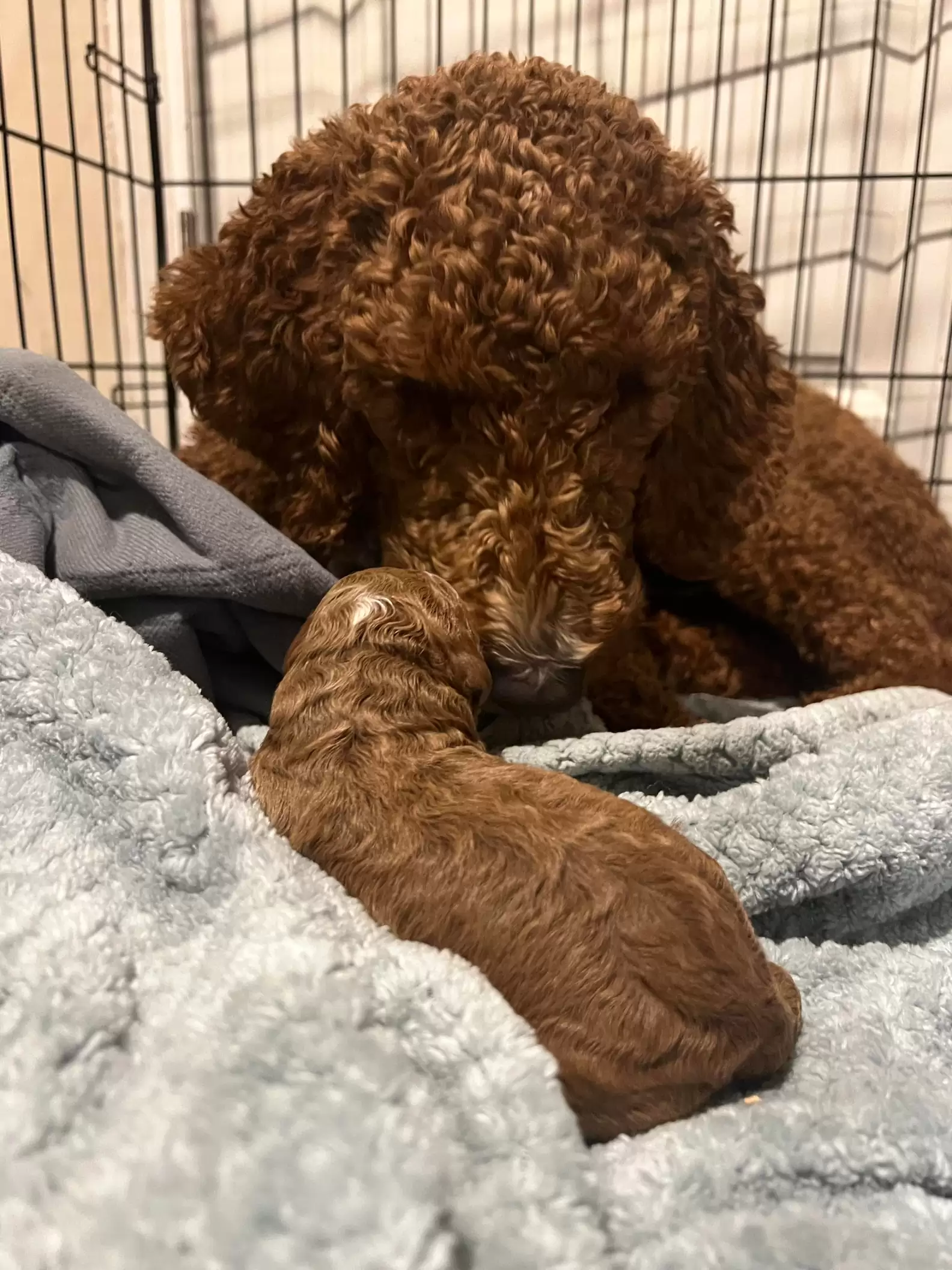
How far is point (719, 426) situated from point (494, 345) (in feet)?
1.51

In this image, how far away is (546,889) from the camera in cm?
71

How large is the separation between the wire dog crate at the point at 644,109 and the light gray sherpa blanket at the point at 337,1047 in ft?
5.85

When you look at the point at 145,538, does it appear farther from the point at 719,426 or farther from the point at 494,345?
the point at 719,426

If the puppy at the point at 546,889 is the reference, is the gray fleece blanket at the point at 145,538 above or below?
above

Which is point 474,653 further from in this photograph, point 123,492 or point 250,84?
point 250,84

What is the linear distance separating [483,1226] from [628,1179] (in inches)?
6.9

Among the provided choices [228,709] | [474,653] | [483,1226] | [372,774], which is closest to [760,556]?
[474,653]

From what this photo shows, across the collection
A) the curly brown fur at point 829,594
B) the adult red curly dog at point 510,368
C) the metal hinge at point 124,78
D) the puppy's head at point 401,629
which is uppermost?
the metal hinge at point 124,78

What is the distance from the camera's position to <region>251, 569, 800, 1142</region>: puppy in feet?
2.20

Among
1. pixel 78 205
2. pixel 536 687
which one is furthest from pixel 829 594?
pixel 78 205

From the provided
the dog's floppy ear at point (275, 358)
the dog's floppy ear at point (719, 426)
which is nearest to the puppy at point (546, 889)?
the dog's floppy ear at point (275, 358)

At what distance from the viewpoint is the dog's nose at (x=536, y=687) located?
3.68 ft

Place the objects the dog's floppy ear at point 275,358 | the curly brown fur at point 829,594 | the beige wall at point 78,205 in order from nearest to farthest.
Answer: the dog's floppy ear at point 275,358 < the curly brown fur at point 829,594 < the beige wall at point 78,205

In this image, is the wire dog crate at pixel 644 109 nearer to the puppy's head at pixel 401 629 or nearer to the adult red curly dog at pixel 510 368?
the adult red curly dog at pixel 510 368
